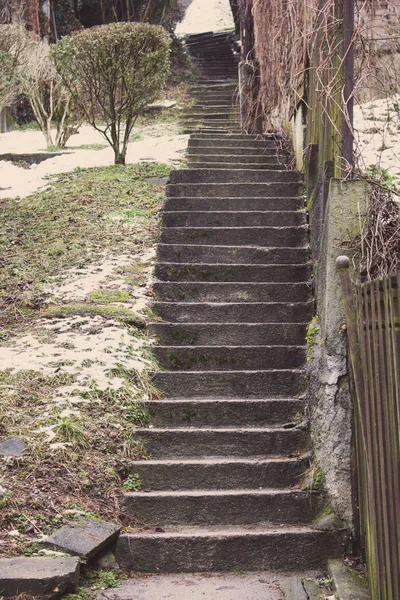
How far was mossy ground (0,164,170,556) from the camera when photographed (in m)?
3.98

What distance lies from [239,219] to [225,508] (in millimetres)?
3220

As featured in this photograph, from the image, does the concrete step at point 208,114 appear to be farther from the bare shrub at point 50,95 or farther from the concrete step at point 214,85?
the bare shrub at point 50,95

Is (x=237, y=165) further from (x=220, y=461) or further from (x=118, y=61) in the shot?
(x=220, y=461)

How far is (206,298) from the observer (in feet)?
19.6

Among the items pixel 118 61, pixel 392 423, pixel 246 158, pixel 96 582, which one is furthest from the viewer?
pixel 118 61

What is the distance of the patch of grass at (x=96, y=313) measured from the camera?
18.2 feet

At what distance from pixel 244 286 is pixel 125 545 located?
259 cm

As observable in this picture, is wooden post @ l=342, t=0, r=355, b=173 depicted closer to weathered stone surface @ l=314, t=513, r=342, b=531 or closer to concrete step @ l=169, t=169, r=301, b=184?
weathered stone surface @ l=314, t=513, r=342, b=531

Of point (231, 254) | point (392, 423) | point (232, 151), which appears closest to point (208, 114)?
point (232, 151)

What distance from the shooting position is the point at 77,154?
11.9 metres

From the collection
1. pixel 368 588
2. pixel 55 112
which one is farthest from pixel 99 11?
pixel 368 588

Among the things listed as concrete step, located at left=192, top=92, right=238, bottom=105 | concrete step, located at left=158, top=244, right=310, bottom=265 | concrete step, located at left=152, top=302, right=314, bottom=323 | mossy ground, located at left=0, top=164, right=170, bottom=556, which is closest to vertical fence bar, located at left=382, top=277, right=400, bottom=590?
mossy ground, located at left=0, top=164, right=170, bottom=556

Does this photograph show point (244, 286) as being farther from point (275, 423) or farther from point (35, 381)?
point (35, 381)

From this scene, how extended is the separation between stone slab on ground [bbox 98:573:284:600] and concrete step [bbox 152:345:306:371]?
1682mm
